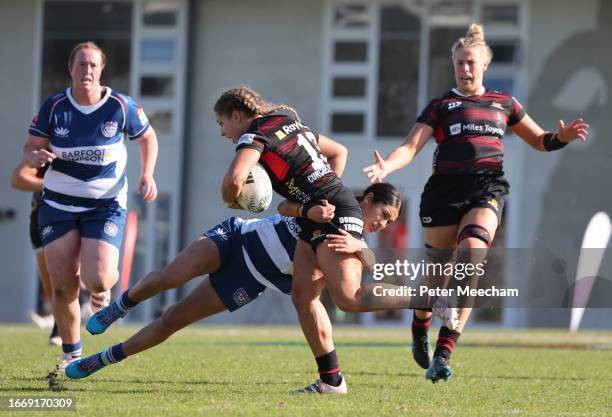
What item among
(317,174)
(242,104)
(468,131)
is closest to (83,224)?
(242,104)

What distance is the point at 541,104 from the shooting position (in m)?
22.8

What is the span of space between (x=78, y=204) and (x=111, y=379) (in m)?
1.17

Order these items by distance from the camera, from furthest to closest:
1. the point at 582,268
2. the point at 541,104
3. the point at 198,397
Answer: the point at 541,104 < the point at 582,268 < the point at 198,397

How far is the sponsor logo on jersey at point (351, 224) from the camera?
6668 millimetres

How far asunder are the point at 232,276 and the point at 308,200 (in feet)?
2.32

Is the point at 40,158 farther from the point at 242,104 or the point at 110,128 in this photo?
the point at 242,104

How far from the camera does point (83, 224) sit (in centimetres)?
772

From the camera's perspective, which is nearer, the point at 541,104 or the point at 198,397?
the point at 198,397

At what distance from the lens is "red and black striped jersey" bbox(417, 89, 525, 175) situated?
7.95 metres

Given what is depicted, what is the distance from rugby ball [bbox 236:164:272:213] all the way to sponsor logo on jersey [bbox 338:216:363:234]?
444mm

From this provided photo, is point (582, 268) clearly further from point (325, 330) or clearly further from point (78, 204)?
point (78, 204)

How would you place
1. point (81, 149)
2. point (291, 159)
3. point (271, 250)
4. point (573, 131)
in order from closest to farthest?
point (291, 159) < point (271, 250) < point (81, 149) < point (573, 131)

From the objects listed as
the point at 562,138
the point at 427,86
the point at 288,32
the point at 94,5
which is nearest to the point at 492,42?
the point at 427,86

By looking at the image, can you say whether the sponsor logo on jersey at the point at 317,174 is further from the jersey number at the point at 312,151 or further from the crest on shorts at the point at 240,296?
the crest on shorts at the point at 240,296
